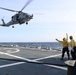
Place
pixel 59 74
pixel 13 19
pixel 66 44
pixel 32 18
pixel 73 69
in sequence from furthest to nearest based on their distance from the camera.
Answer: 1. pixel 13 19
2. pixel 32 18
3. pixel 66 44
4. pixel 59 74
5. pixel 73 69

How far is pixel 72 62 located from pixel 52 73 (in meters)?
6.91

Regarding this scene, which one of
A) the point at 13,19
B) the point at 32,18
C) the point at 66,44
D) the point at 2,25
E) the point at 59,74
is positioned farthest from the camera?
the point at 2,25

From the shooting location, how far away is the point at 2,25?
35375mm

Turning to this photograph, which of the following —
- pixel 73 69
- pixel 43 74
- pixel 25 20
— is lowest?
pixel 43 74

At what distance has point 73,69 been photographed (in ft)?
11.5

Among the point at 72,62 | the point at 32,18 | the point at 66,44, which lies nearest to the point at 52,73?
the point at 66,44

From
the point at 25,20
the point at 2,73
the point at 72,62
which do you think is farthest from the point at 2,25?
the point at 72,62

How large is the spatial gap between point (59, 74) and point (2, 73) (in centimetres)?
275

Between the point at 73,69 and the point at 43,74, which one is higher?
the point at 73,69

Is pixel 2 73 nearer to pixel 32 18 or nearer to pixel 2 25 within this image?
pixel 32 18

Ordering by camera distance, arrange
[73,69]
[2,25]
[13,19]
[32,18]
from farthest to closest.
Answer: [2,25] → [13,19] → [32,18] → [73,69]

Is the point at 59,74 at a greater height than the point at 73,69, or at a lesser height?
lesser

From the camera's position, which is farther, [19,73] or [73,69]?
[19,73]

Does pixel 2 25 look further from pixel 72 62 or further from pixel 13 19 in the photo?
pixel 72 62
